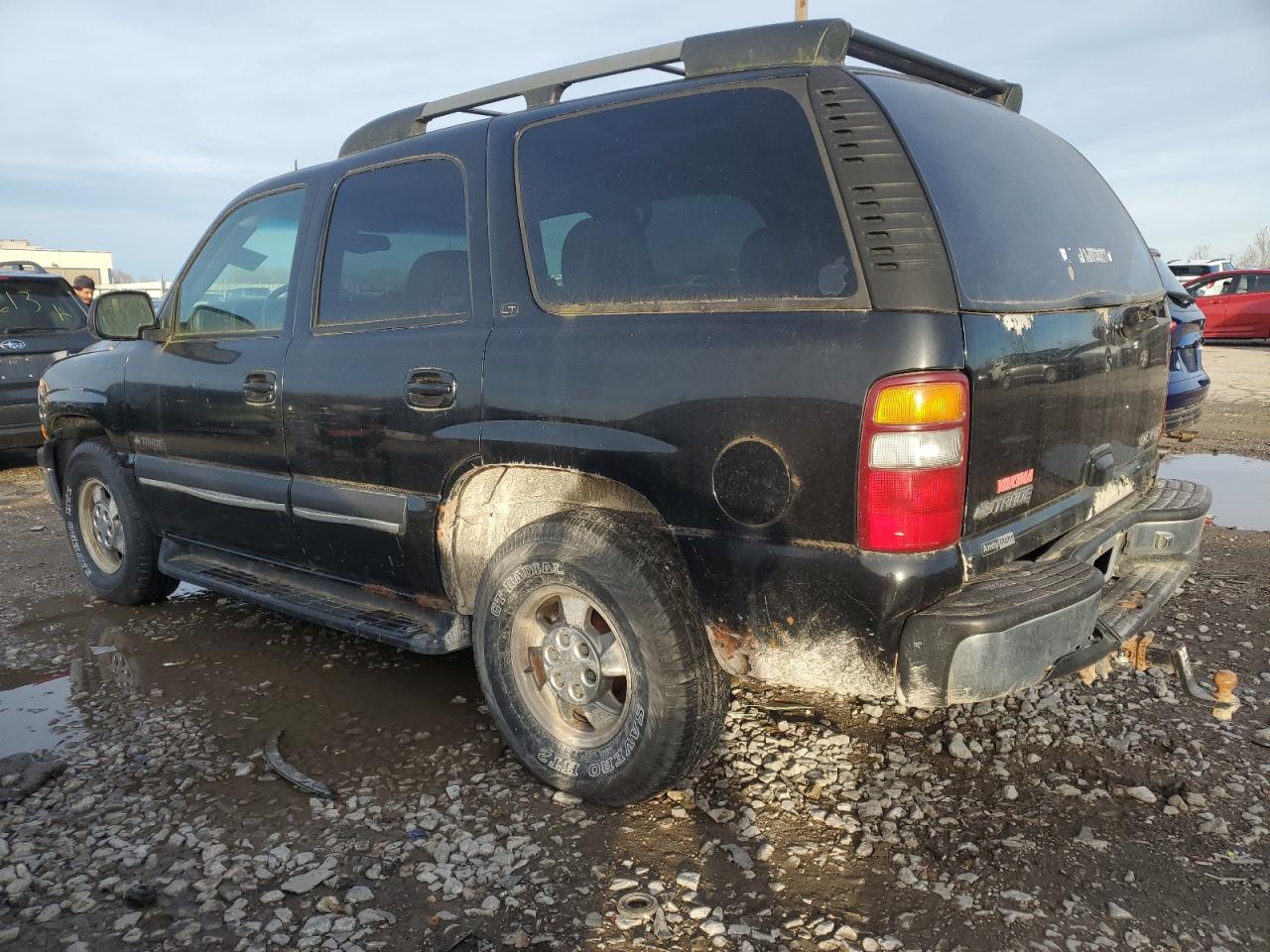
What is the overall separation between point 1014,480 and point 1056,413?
282mm

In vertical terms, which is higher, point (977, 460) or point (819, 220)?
point (819, 220)

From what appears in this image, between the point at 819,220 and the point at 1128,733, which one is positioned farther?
the point at 1128,733

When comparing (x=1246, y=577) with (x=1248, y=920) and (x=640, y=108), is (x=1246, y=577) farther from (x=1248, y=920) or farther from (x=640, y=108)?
(x=640, y=108)

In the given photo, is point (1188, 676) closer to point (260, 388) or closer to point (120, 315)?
point (260, 388)

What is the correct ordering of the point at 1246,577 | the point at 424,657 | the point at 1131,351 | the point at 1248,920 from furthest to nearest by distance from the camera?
the point at 1246,577, the point at 424,657, the point at 1131,351, the point at 1248,920

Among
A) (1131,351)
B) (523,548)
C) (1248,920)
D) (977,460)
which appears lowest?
(1248,920)

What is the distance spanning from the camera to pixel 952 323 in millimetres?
2201

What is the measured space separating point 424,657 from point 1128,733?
2.68 meters

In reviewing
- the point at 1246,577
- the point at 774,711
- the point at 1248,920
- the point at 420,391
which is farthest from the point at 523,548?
the point at 1246,577

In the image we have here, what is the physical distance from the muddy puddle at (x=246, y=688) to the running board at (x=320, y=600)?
0.28 meters

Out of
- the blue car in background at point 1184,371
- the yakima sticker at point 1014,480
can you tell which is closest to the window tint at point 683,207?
the yakima sticker at point 1014,480

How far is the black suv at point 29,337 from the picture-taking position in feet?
27.0

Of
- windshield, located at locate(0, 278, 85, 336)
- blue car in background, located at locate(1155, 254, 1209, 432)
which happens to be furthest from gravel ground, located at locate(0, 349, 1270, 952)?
windshield, located at locate(0, 278, 85, 336)

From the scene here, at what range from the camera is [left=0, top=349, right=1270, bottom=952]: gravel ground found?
224 centimetres
